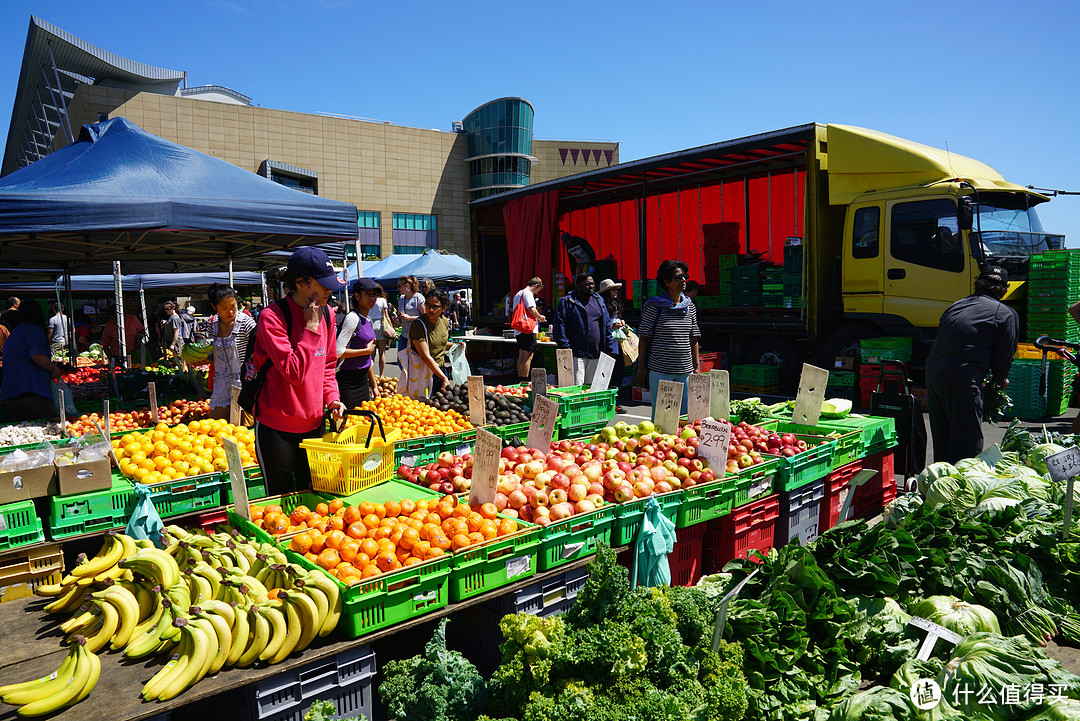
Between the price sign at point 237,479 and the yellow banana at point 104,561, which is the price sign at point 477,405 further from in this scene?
the yellow banana at point 104,561

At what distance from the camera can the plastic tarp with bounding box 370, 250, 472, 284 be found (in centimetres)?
2459

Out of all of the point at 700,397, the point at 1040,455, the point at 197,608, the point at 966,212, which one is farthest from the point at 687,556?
the point at 966,212

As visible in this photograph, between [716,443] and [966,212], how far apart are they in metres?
6.72

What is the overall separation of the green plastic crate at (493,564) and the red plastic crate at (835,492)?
2.62m

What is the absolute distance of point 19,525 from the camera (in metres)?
3.43

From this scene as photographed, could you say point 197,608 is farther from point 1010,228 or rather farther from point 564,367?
point 1010,228

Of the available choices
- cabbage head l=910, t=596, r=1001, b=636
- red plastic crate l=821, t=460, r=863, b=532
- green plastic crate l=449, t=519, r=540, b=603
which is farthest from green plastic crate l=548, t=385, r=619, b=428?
cabbage head l=910, t=596, r=1001, b=636

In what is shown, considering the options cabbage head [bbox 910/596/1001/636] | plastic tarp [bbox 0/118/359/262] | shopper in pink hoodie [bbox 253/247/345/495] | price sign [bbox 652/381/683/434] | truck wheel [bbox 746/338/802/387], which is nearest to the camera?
cabbage head [bbox 910/596/1001/636]

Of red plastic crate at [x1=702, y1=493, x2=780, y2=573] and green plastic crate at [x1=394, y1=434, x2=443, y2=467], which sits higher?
green plastic crate at [x1=394, y1=434, x2=443, y2=467]

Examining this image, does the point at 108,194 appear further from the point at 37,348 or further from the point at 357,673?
the point at 357,673

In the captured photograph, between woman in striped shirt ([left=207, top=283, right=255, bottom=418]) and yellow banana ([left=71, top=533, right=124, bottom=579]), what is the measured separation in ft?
9.70

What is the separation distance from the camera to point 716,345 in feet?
40.1

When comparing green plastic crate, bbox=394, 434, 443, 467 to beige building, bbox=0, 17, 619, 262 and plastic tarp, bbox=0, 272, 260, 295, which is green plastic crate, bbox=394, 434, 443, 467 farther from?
beige building, bbox=0, 17, 619, 262

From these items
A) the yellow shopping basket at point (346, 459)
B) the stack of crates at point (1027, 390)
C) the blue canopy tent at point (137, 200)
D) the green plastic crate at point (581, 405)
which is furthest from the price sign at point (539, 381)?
the stack of crates at point (1027, 390)
